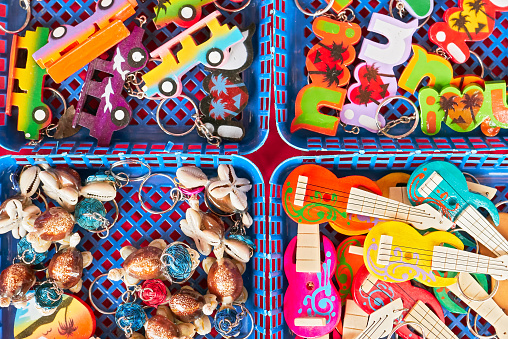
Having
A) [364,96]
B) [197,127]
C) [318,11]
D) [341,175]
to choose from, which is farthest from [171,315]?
[318,11]

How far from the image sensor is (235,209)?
117cm

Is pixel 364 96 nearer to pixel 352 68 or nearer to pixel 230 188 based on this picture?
pixel 352 68

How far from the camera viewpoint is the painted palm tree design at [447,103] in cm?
118

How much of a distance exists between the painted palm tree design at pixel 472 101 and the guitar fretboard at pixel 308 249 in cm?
58

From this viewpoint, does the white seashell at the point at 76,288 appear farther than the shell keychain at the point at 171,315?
Yes

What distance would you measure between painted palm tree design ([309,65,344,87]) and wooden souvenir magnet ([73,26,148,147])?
555 mm

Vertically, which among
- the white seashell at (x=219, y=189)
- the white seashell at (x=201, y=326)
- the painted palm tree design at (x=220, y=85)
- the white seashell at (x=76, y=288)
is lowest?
the white seashell at (x=76, y=288)

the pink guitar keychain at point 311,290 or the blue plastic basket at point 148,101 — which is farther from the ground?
the blue plastic basket at point 148,101

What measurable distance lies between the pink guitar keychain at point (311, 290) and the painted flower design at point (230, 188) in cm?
21

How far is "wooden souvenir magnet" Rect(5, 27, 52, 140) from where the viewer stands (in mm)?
1199

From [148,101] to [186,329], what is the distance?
0.70m

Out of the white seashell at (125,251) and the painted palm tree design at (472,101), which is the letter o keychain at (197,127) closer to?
the white seashell at (125,251)

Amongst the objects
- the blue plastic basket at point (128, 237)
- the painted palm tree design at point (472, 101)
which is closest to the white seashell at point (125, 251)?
the blue plastic basket at point (128, 237)

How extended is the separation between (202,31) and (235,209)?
1.84 feet
